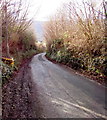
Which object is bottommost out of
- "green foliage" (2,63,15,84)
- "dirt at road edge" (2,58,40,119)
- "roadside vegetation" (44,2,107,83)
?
"dirt at road edge" (2,58,40,119)

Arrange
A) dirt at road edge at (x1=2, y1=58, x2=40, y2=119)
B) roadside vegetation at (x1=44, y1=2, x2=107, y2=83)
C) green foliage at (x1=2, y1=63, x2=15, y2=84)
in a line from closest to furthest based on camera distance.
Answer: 1. dirt at road edge at (x1=2, y1=58, x2=40, y2=119)
2. green foliage at (x1=2, y1=63, x2=15, y2=84)
3. roadside vegetation at (x1=44, y1=2, x2=107, y2=83)

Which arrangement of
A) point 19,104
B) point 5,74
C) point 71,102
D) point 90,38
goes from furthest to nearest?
point 90,38
point 5,74
point 71,102
point 19,104

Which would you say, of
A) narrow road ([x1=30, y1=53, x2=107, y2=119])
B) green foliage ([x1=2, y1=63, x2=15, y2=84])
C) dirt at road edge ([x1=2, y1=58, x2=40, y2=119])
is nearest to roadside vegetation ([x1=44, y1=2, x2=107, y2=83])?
narrow road ([x1=30, y1=53, x2=107, y2=119])

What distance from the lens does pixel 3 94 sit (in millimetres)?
4898

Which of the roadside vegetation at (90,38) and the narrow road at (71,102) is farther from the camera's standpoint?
the roadside vegetation at (90,38)

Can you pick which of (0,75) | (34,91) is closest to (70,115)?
(34,91)

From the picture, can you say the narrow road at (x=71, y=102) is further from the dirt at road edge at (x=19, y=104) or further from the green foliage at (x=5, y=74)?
the green foliage at (x=5, y=74)

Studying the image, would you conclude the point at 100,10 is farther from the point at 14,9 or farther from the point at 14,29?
the point at 14,29

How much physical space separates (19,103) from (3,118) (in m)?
0.80

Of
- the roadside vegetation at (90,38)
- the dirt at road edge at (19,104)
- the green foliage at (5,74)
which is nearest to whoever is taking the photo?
the dirt at road edge at (19,104)

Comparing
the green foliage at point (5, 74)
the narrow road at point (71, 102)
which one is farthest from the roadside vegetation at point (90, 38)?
the green foliage at point (5, 74)

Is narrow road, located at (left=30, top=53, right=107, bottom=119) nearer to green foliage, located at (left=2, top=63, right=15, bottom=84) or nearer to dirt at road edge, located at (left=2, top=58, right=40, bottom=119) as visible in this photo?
dirt at road edge, located at (left=2, top=58, right=40, bottom=119)

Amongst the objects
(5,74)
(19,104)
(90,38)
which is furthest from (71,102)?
(90,38)

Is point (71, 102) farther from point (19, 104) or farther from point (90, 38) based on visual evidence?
point (90, 38)
